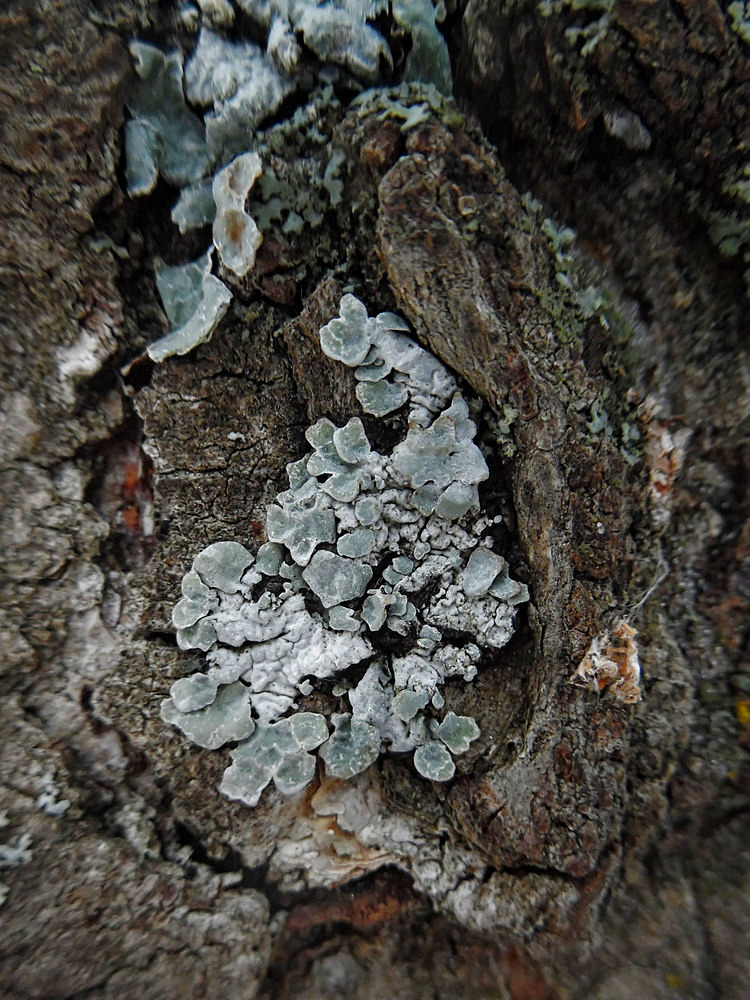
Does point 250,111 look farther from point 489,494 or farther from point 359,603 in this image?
point 359,603

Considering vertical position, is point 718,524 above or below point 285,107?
below

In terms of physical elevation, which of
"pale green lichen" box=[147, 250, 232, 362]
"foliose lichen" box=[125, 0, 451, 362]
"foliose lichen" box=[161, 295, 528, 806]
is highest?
"foliose lichen" box=[125, 0, 451, 362]

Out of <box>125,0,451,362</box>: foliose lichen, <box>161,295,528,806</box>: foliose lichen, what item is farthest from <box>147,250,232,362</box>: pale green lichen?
<box>161,295,528,806</box>: foliose lichen

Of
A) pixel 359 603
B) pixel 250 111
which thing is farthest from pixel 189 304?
pixel 359 603

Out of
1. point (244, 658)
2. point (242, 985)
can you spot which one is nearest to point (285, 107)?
point (244, 658)

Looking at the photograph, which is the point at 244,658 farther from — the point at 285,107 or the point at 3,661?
the point at 285,107

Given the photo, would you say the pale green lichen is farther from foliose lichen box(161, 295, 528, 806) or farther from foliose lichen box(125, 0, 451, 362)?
foliose lichen box(161, 295, 528, 806)

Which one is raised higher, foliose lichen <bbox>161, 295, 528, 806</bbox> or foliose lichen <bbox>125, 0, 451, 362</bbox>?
foliose lichen <bbox>125, 0, 451, 362</bbox>

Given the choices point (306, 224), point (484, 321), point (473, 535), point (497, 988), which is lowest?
point (497, 988)
